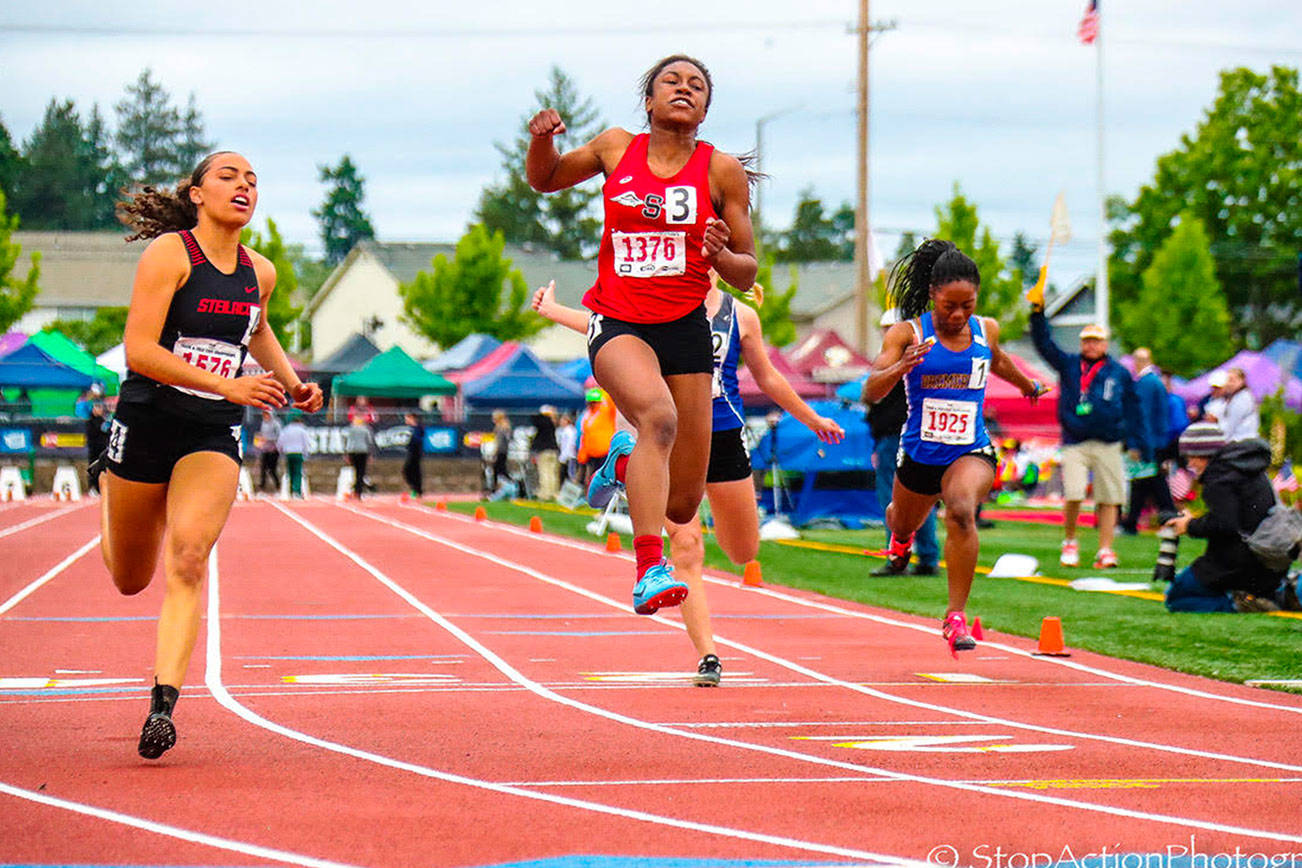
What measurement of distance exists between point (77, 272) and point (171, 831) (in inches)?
4021

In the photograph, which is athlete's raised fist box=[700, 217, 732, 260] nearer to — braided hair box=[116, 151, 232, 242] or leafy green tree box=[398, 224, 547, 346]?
braided hair box=[116, 151, 232, 242]

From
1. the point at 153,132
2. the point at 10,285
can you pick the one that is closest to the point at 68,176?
the point at 153,132

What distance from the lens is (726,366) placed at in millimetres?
8680

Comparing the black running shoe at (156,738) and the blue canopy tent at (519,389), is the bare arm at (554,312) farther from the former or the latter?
the blue canopy tent at (519,389)

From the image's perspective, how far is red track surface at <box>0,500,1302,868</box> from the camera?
15.6 ft

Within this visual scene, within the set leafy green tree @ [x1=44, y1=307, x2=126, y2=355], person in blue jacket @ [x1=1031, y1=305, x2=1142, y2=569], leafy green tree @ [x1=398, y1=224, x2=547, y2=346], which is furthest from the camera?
leafy green tree @ [x1=44, y1=307, x2=126, y2=355]

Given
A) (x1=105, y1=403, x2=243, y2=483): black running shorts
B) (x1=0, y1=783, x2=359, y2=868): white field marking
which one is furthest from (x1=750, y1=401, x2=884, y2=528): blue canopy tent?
(x1=0, y1=783, x2=359, y2=868): white field marking

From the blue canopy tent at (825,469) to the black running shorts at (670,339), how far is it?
51.6 ft

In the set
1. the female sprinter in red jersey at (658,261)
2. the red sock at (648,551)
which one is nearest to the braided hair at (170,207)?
the female sprinter in red jersey at (658,261)

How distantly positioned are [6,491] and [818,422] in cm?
2762

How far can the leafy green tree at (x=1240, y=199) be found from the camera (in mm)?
67812

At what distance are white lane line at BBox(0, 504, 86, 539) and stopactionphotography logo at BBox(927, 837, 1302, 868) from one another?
1856 centimetres

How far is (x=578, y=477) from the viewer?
1334 inches

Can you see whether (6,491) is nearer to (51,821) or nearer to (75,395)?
(75,395)
